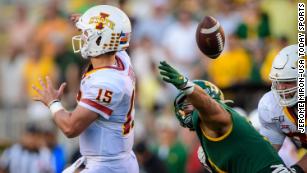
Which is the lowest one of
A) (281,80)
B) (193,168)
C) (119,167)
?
(193,168)

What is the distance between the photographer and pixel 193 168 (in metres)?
12.6

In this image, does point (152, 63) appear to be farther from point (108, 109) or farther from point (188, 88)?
point (188, 88)

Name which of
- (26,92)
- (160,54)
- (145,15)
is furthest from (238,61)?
(26,92)

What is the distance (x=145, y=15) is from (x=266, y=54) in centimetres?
248

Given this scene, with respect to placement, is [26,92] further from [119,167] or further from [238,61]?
[119,167]

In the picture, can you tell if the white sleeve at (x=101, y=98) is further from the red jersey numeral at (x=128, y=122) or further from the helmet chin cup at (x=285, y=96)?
the helmet chin cup at (x=285, y=96)

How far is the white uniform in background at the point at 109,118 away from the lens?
760 cm

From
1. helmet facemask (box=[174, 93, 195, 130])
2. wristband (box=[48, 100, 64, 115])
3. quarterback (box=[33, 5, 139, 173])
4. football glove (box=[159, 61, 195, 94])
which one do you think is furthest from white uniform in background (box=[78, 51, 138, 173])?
football glove (box=[159, 61, 195, 94])

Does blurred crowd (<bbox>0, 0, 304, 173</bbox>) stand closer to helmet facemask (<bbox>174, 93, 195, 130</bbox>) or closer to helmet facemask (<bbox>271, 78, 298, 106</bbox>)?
helmet facemask (<bbox>271, 78, 298, 106</bbox>)

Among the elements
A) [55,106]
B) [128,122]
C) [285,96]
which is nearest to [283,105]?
[285,96]

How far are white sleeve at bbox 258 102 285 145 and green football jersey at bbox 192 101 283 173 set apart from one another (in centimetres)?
79

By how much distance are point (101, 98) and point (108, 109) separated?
11 centimetres

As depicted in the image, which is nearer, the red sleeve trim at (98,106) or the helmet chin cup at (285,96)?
the red sleeve trim at (98,106)

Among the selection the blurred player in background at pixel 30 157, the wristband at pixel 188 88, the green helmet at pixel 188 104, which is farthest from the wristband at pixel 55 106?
the blurred player in background at pixel 30 157
